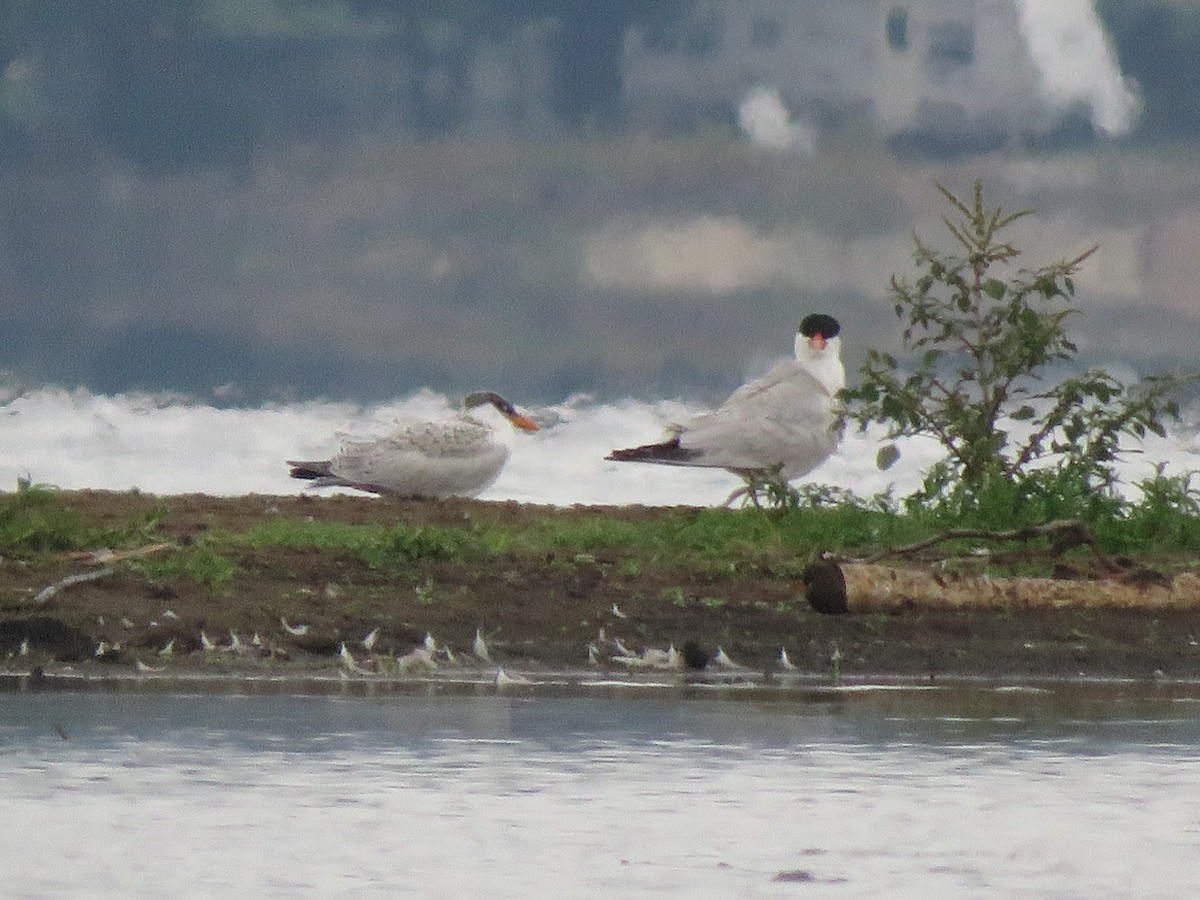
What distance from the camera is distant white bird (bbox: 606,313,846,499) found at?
16.1 metres

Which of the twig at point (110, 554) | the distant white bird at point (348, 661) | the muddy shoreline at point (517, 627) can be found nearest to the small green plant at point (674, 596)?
the muddy shoreline at point (517, 627)

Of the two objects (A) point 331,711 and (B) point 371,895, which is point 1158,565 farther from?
(B) point 371,895

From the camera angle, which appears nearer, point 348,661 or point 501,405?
point 348,661

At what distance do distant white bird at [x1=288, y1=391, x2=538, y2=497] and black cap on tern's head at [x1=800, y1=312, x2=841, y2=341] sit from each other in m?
2.62

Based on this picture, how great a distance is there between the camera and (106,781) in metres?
6.92

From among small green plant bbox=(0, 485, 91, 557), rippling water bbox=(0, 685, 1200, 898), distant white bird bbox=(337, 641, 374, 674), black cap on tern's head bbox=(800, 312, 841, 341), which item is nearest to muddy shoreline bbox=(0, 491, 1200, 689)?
distant white bird bbox=(337, 641, 374, 674)

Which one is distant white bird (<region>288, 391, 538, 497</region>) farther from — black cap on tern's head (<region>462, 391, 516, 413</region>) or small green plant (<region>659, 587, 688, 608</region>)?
small green plant (<region>659, 587, 688, 608</region>)

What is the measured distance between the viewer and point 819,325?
17672mm

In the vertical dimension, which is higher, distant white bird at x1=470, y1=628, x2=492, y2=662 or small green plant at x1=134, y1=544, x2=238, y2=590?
small green plant at x1=134, y1=544, x2=238, y2=590

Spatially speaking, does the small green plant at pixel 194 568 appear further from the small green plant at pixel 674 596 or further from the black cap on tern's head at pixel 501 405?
the black cap on tern's head at pixel 501 405

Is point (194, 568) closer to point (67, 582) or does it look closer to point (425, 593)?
point (67, 582)

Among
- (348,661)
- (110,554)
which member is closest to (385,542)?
(110,554)

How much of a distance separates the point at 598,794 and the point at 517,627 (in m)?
4.10

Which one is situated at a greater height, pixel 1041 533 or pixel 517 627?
pixel 1041 533
